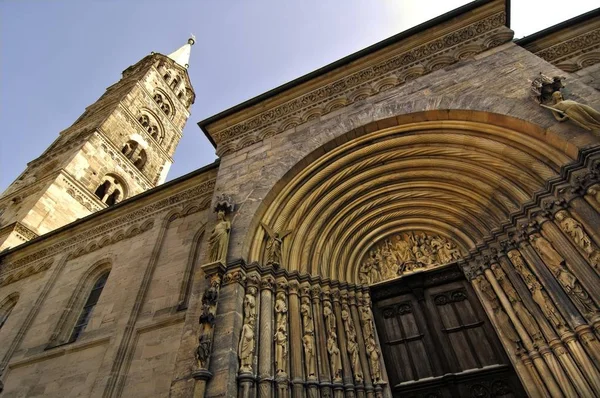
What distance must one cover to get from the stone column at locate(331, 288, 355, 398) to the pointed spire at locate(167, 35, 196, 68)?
3253 cm

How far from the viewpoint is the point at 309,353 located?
200 inches

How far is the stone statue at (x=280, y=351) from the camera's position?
477cm

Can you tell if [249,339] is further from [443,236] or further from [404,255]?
[443,236]

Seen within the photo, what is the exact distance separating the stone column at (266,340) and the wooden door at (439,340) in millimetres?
2091

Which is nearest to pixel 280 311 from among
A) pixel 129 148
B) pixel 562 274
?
pixel 562 274

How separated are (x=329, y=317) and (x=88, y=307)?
22.4 feet

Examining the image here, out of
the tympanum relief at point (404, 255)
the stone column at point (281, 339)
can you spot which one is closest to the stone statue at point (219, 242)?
the stone column at point (281, 339)

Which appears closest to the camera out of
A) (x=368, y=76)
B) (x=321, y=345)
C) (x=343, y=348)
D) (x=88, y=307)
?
(x=321, y=345)

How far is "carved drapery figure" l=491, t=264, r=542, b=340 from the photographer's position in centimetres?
474

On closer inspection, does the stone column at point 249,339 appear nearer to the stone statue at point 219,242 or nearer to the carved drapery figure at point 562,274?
the stone statue at point 219,242

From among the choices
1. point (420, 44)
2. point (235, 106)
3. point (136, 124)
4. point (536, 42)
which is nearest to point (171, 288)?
point (235, 106)

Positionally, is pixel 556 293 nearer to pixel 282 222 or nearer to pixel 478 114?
pixel 478 114

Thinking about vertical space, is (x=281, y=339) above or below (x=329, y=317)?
below

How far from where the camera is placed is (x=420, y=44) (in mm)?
7797
